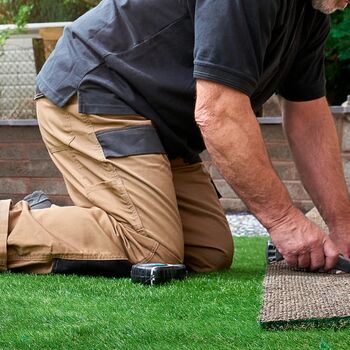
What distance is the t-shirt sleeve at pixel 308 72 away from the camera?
2602mm

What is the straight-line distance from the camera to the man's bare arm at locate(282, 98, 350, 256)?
2.65 m

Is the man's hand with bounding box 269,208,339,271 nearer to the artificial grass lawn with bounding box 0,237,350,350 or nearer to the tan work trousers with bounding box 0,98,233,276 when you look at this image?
the artificial grass lawn with bounding box 0,237,350,350

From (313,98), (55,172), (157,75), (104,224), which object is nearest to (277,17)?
(157,75)

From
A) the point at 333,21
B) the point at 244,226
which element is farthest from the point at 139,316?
the point at 333,21

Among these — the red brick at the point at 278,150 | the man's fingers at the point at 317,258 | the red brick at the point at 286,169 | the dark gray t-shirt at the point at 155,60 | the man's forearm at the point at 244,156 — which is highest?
the dark gray t-shirt at the point at 155,60

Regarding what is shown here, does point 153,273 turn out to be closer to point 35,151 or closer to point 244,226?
point 244,226

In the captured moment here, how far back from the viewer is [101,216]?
2451 mm

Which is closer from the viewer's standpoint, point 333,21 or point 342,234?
point 342,234

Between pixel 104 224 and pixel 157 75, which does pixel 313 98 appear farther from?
pixel 104 224

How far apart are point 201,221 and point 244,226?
2.29 m

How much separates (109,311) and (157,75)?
85 cm

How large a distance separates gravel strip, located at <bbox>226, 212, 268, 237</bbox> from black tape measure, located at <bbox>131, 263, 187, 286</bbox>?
97.8 inches

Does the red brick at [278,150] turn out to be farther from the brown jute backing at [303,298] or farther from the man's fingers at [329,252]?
the man's fingers at [329,252]

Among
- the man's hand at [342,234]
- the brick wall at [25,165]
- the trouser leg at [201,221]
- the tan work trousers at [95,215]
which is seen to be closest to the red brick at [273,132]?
the brick wall at [25,165]
